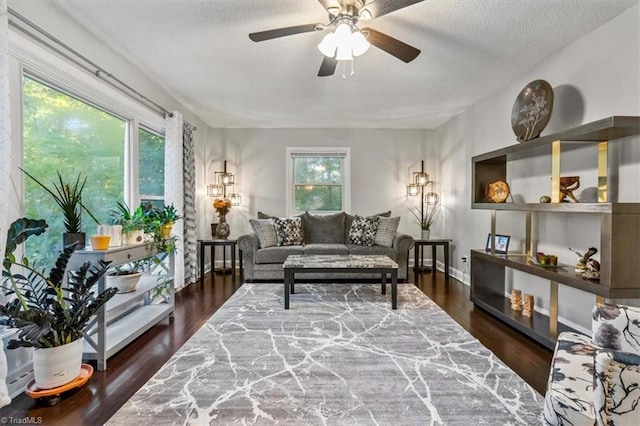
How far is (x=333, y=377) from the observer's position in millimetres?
2020

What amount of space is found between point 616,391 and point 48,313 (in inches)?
101

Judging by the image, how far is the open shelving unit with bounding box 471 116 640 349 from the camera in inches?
75.3

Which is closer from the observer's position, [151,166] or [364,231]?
[151,166]

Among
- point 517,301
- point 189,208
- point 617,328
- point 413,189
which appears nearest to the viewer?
point 617,328

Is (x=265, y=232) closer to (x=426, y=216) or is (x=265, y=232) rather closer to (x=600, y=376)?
(x=426, y=216)

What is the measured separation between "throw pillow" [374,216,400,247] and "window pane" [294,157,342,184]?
51.7 inches

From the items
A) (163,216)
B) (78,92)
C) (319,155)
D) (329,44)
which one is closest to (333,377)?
(163,216)

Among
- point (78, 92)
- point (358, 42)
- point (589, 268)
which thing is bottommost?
point (589, 268)

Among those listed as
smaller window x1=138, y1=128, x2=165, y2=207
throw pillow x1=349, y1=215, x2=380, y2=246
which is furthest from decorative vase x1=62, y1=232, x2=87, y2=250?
throw pillow x1=349, y1=215, x2=380, y2=246

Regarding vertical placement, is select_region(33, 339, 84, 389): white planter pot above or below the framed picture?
below

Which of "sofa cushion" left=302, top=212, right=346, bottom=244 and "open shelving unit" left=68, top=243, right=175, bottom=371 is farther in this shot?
"sofa cushion" left=302, top=212, right=346, bottom=244

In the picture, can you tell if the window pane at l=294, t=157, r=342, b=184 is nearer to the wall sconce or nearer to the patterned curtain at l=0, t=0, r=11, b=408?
the wall sconce

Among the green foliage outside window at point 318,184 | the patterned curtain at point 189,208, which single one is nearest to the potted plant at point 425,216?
the green foliage outside window at point 318,184

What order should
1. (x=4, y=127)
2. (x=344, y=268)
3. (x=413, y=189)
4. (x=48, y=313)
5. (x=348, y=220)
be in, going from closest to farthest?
(x=4, y=127) → (x=48, y=313) → (x=344, y=268) → (x=348, y=220) → (x=413, y=189)
